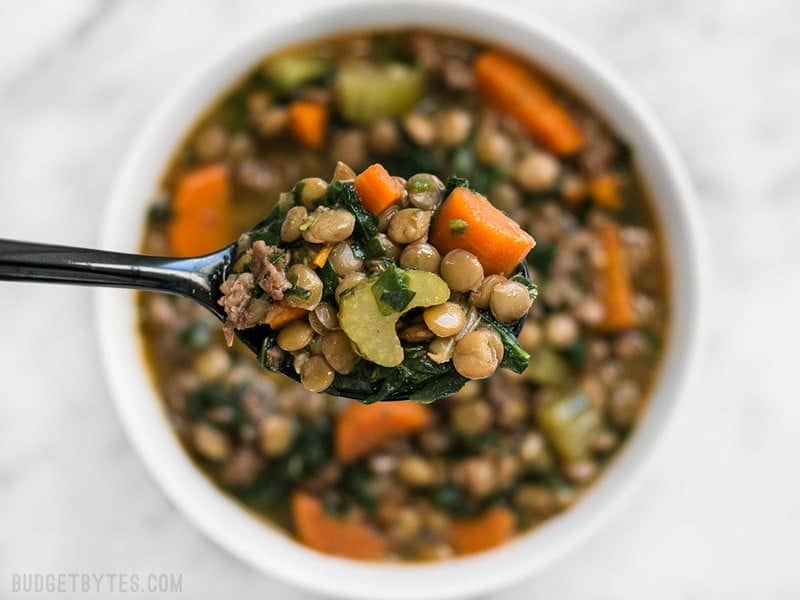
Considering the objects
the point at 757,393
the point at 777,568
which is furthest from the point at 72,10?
the point at 777,568

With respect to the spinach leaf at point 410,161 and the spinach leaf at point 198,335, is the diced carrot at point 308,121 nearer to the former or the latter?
the spinach leaf at point 410,161

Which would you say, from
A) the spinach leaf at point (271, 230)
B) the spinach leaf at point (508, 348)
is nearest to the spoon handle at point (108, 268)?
the spinach leaf at point (271, 230)

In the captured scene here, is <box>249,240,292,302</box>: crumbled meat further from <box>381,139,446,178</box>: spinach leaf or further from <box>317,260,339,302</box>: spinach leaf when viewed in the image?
<box>381,139,446,178</box>: spinach leaf

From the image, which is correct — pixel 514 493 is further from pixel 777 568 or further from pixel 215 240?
pixel 215 240

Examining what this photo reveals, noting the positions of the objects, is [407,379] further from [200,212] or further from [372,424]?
[200,212]

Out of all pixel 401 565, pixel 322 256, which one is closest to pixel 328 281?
pixel 322 256
